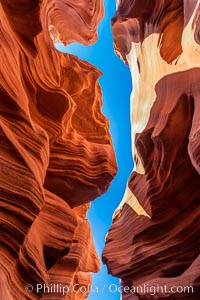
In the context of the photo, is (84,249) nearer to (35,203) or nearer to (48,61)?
(48,61)

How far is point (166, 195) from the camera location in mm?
4824

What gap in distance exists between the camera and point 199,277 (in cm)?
399

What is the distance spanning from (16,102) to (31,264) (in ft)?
3.24

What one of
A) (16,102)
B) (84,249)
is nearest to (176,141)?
(84,249)

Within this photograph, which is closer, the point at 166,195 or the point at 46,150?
the point at 46,150

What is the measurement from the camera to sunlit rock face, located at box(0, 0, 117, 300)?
2.97 m

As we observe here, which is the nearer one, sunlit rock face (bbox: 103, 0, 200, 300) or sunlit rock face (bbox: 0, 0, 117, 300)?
sunlit rock face (bbox: 0, 0, 117, 300)

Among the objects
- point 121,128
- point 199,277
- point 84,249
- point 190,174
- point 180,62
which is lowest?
point 121,128

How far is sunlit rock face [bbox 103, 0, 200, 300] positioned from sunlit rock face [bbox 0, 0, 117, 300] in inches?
16.3

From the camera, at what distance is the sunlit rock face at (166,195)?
4598 mm

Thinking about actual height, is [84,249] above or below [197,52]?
below

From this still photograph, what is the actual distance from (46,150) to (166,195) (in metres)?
1.70

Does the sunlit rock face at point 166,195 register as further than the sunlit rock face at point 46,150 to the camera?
Yes

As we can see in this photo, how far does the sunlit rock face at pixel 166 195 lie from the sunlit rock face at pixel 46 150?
1.36 feet
